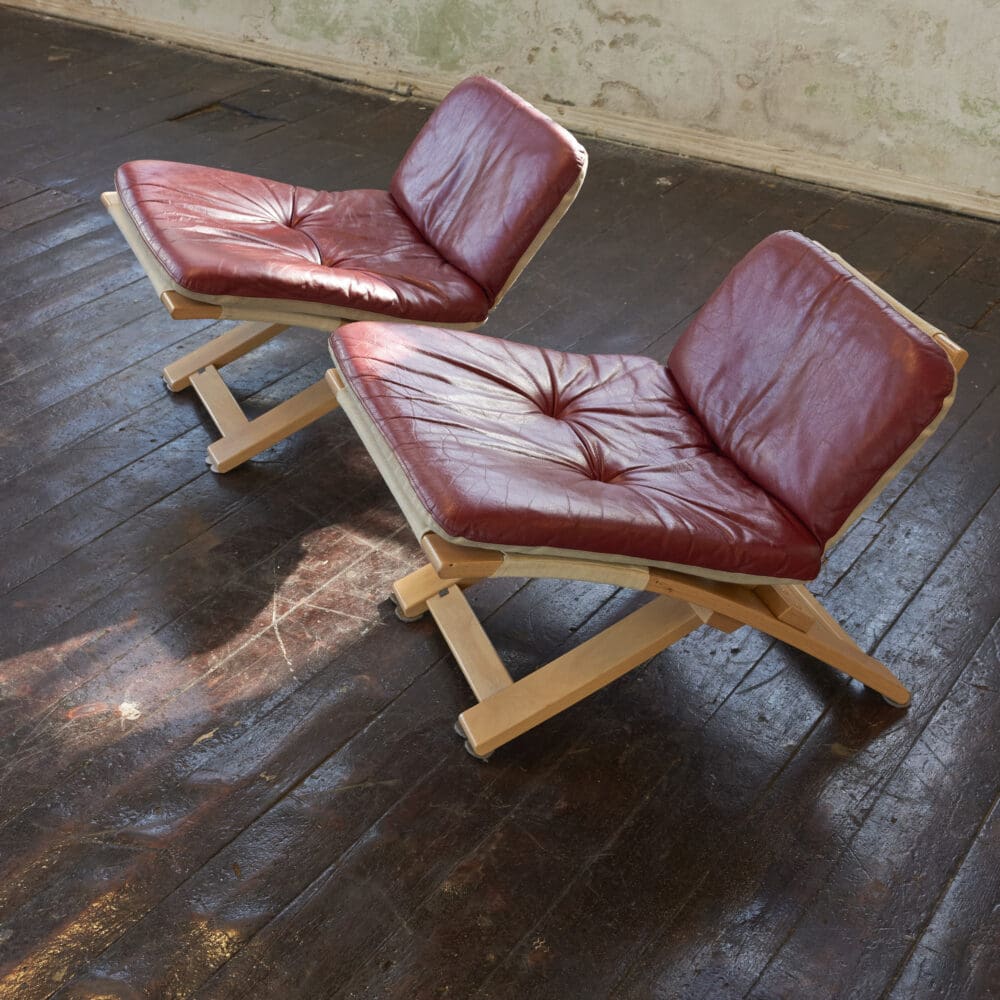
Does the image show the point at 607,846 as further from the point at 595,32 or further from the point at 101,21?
the point at 101,21

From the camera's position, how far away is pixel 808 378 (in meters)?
1.85

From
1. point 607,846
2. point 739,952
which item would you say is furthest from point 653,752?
point 739,952

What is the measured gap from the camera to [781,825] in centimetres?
176

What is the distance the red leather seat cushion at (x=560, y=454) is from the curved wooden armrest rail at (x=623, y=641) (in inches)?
2.0

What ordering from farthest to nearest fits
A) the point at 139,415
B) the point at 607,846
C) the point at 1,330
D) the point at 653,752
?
the point at 1,330
the point at 139,415
the point at 653,752
the point at 607,846

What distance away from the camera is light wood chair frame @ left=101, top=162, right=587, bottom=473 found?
2160mm

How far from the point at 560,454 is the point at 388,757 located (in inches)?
22.1

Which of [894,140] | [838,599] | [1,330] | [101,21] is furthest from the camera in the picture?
[101,21]

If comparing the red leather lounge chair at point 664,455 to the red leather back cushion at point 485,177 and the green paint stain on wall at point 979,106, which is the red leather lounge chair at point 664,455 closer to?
the red leather back cushion at point 485,177

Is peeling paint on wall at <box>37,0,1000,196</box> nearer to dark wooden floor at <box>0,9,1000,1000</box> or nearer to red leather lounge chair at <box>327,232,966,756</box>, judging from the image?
dark wooden floor at <box>0,9,1000,1000</box>

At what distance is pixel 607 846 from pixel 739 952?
24cm

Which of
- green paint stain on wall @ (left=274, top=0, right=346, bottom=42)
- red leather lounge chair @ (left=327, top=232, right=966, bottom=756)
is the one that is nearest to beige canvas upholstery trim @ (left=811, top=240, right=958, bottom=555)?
red leather lounge chair @ (left=327, top=232, right=966, bottom=756)

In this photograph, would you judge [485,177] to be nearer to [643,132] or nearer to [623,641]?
[623,641]

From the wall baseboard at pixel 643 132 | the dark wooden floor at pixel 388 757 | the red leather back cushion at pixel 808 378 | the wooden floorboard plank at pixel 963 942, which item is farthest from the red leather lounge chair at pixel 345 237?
the wall baseboard at pixel 643 132
